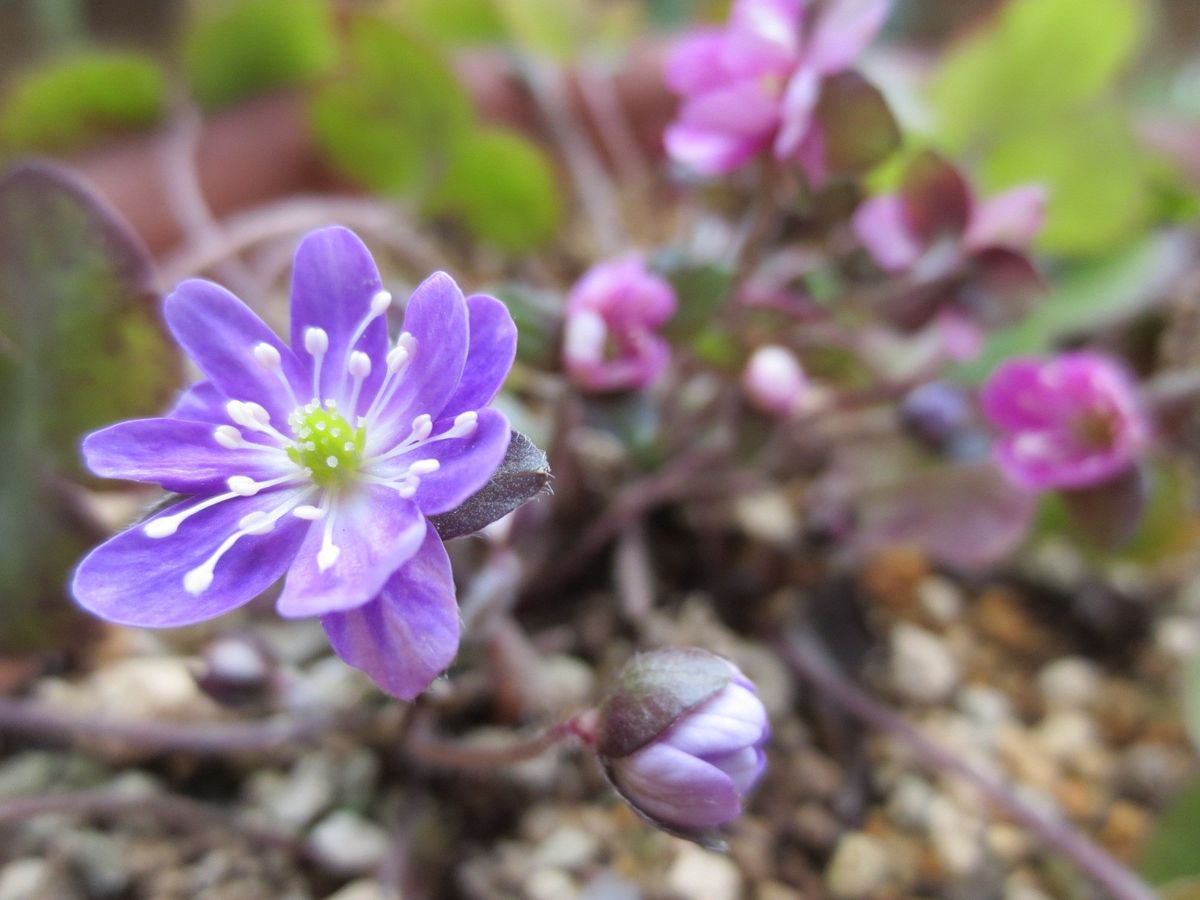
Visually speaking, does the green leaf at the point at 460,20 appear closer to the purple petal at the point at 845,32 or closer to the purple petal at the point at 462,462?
the purple petal at the point at 845,32

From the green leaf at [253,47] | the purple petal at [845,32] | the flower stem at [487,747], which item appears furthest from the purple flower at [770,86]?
the green leaf at [253,47]

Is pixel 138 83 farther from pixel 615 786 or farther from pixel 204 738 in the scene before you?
pixel 615 786

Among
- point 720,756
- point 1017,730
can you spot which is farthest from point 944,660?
point 720,756

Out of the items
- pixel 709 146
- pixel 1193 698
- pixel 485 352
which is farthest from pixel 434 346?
pixel 1193 698

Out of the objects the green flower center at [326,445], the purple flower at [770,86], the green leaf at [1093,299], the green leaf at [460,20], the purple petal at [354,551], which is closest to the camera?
the purple petal at [354,551]

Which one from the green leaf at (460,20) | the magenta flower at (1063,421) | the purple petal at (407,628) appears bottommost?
the magenta flower at (1063,421)

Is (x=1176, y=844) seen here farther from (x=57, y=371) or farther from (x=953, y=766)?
(x=57, y=371)

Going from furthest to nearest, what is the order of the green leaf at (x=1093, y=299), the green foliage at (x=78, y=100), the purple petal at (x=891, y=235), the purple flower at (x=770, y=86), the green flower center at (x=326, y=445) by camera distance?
the green foliage at (x=78, y=100)
the green leaf at (x=1093, y=299)
the purple petal at (x=891, y=235)
the purple flower at (x=770, y=86)
the green flower center at (x=326, y=445)
